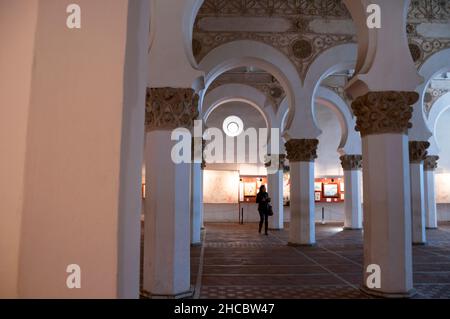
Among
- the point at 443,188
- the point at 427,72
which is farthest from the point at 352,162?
the point at 443,188

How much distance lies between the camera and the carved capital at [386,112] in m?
5.11

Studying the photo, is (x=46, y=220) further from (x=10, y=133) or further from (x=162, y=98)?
(x=162, y=98)

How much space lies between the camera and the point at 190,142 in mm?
5199

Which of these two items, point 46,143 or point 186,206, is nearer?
point 46,143

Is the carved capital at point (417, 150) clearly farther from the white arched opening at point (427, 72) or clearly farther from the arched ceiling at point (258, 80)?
the arched ceiling at point (258, 80)

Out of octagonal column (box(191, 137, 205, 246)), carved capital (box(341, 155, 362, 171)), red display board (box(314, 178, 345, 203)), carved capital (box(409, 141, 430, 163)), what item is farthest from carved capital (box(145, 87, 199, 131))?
red display board (box(314, 178, 345, 203))

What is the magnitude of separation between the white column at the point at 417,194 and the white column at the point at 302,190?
2.62 meters

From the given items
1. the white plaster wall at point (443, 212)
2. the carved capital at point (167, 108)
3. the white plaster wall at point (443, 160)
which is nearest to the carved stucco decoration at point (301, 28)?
the carved capital at point (167, 108)

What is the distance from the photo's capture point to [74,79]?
2.07 metres

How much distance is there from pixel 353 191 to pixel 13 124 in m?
12.9

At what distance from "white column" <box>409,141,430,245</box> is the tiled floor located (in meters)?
0.38

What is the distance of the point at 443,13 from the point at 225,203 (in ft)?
35.8

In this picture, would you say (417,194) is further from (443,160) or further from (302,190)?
(443,160)

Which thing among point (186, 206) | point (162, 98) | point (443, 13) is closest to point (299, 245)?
point (186, 206)
